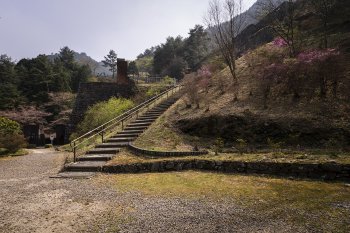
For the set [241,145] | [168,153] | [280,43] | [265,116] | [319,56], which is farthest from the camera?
[280,43]

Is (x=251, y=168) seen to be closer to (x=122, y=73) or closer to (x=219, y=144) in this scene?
(x=219, y=144)

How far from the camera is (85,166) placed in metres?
12.7

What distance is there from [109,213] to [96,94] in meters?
23.5

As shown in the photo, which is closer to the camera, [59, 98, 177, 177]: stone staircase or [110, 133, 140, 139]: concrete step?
[59, 98, 177, 177]: stone staircase

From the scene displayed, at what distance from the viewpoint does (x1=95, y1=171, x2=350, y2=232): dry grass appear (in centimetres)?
674

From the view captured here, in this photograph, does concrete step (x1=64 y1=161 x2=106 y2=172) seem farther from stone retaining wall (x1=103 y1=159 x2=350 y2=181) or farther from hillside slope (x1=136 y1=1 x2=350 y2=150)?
hillside slope (x1=136 y1=1 x2=350 y2=150)

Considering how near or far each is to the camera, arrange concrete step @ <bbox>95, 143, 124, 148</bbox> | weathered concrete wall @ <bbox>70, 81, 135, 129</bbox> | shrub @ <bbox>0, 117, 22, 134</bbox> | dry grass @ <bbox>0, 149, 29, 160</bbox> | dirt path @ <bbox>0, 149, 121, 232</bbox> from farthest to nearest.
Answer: weathered concrete wall @ <bbox>70, 81, 135, 129</bbox>
shrub @ <bbox>0, 117, 22, 134</bbox>
dry grass @ <bbox>0, 149, 29, 160</bbox>
concrete step @ <bbox>95, 143, 124, 148</bbox>
dirt path @ <bbox>0, 149, 121, 232</bbox>

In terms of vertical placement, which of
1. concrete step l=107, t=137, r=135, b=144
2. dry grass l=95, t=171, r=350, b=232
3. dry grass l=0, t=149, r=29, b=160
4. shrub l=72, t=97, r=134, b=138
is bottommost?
dry grass l=95, t=171, r=350, b=232

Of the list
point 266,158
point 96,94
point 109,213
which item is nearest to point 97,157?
point 109,213

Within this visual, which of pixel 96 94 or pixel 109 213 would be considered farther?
pixel 96 94

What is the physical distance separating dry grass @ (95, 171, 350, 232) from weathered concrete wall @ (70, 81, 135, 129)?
18.6 metres

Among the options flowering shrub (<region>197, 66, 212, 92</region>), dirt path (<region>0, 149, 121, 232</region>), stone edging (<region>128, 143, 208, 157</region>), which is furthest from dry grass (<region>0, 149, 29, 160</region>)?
flowering shrub (<region>197, 66, 212, 92</region>)

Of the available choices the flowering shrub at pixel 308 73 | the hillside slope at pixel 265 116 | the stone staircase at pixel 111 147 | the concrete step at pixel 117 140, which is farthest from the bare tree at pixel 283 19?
the concrete step at pixel 117 140

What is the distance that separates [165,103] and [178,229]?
57.2 ft
